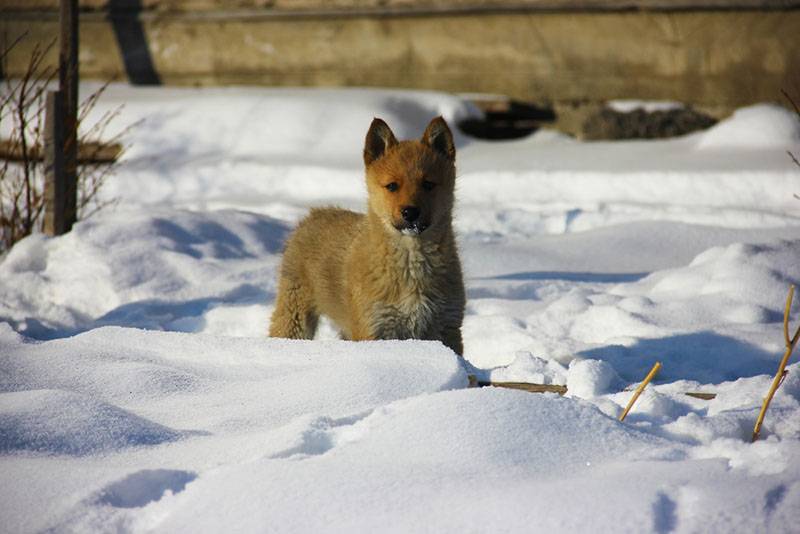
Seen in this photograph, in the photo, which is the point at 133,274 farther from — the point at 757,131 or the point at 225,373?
the point at 757,131


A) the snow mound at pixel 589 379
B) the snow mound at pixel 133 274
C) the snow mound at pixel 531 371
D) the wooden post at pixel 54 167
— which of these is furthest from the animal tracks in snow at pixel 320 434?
the wooden post at pixel 54 167

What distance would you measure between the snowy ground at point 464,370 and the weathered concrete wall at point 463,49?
38.6 inches

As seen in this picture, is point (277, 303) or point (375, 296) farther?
point (277, 303)

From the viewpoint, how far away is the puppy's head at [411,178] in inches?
174

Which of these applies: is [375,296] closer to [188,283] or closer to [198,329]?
[198,329]

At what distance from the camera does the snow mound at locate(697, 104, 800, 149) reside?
8766 millimetres

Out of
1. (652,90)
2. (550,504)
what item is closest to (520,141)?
(652,90)

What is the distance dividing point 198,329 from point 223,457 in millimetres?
2824

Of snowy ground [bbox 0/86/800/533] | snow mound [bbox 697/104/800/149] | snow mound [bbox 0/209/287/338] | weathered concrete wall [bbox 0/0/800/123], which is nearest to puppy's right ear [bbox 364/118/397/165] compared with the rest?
snowy ground [bbox 0/86/800/533]

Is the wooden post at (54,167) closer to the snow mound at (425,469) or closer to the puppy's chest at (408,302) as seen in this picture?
the puppy's chest at (408,302)

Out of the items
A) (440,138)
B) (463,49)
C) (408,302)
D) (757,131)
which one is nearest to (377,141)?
(440,138)

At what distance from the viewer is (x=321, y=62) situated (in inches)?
447

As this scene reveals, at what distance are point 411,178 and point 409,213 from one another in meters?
0.21

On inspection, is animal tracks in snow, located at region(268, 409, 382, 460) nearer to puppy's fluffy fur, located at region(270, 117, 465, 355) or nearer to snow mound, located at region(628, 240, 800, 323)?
puppy's fluffy fur, located at region(270, 117, 465, 355)
